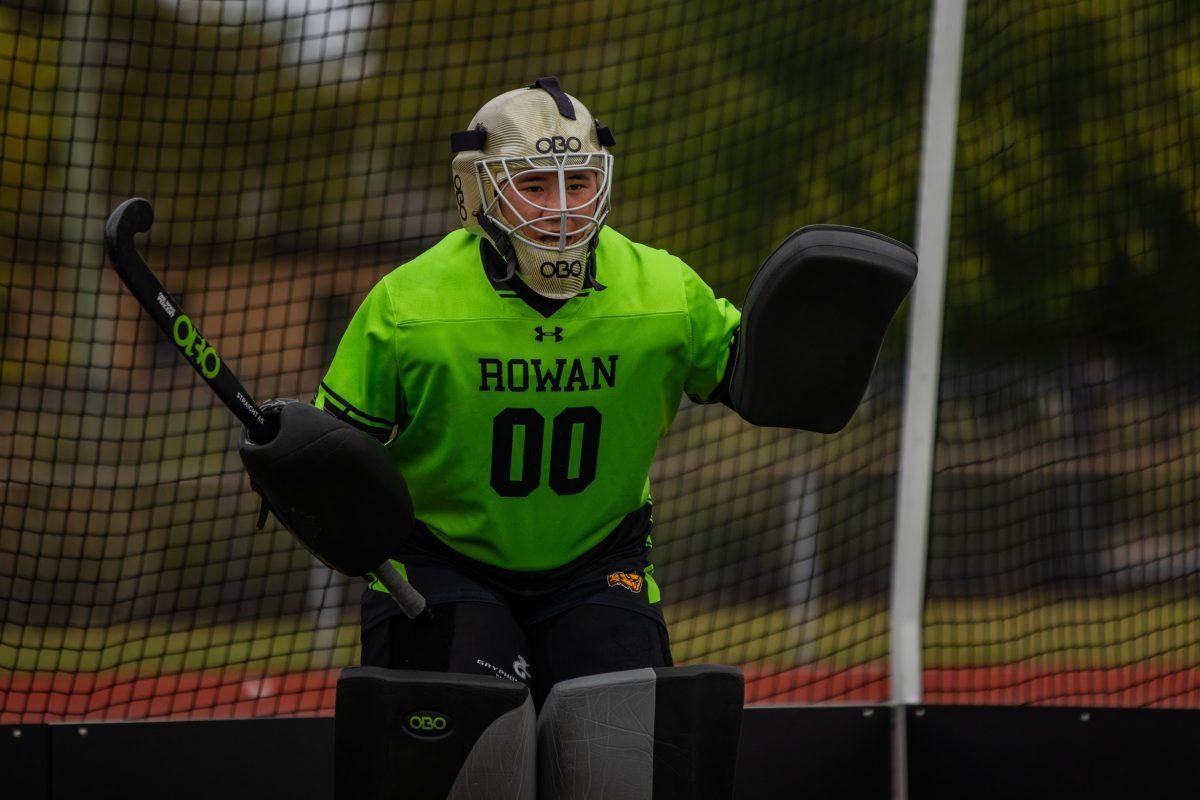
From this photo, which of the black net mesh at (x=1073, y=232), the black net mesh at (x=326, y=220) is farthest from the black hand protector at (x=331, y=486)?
the black net mesh at (x=326, y=220)

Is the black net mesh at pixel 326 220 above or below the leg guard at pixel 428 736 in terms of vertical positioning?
above

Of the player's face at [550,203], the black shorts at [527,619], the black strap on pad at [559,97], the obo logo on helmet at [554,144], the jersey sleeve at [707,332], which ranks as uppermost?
the black strap on pad at [559,97]

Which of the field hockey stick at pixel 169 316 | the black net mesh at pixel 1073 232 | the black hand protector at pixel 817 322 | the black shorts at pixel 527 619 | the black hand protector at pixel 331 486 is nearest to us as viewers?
the field hockey stick at pixel 169 316

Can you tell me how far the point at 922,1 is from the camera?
17.9ft

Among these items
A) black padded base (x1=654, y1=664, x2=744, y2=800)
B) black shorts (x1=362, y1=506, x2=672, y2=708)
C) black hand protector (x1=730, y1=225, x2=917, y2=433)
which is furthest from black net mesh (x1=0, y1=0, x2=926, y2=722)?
black padded base (x1=654, y1=664, x2=744, y2=800)

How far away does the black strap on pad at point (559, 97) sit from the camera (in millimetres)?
3137

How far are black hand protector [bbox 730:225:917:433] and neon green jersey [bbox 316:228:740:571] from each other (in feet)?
0.74

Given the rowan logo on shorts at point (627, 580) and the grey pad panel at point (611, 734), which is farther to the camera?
the rowan logo on shorts at point (627, 580)

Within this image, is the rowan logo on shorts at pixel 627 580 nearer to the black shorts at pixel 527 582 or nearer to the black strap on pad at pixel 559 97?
the black shorts at pixel 527 582

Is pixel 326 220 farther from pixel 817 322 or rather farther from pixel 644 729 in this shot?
pixel 644 729

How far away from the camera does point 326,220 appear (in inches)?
305

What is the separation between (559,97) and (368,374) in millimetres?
693

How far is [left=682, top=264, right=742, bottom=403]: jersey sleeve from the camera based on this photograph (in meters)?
3.21

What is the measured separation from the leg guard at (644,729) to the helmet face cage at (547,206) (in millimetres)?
875
